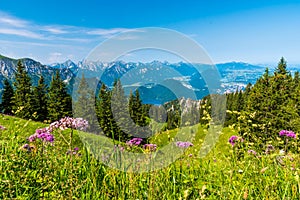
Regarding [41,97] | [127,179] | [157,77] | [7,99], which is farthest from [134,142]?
[7,99]

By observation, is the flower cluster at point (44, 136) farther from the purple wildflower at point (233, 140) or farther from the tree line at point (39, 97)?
the tree line at point (39, 97)

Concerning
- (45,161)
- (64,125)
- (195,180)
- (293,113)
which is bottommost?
(293,113)

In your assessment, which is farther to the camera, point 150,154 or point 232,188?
point 150,154

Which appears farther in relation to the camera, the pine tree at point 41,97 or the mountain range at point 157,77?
the pine tree at point 41,97

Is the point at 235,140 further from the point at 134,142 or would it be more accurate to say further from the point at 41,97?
the point at 41,97

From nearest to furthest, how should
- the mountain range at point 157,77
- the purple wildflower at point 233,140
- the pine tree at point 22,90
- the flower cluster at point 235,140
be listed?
the flower cluster at point 235,140, the purple wildflower at point 233,140, the mountain range at point 157,77, the pine tree at point 22,90

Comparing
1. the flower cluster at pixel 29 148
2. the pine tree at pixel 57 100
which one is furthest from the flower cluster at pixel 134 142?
the pine tree at pixel 57 100

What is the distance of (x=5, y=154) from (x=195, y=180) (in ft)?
6.61

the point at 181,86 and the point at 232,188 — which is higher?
the point at 181,86

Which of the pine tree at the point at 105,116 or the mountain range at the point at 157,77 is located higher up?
the mountain range at the point at 157,77

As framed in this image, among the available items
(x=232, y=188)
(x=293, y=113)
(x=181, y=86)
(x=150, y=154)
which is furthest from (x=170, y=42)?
(x=293, y=113)

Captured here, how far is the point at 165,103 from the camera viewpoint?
16.6 ft

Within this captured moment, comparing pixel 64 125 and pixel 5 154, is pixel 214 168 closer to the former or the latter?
pixel 64 125

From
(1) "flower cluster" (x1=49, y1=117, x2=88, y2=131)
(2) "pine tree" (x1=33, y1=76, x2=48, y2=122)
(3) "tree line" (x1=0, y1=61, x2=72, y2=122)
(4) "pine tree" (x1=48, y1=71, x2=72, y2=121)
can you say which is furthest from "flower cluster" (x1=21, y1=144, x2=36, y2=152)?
(2) "pine tree" (x1=33, y1=76, x2=48, y2=122)
